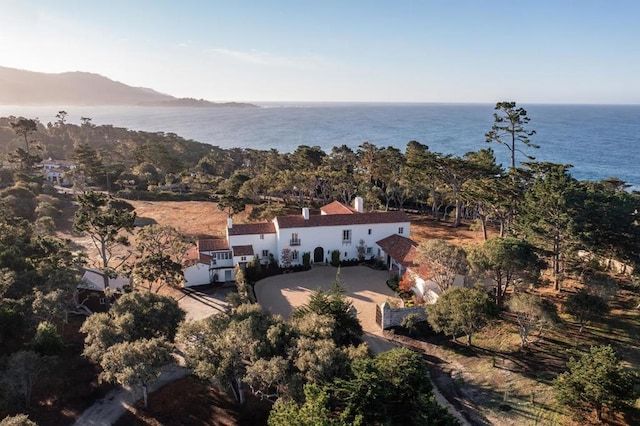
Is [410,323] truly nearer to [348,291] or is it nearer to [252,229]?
[348,291]

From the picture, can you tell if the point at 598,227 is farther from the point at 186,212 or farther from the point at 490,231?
the point at 186,212

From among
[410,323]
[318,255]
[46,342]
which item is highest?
[46,342]

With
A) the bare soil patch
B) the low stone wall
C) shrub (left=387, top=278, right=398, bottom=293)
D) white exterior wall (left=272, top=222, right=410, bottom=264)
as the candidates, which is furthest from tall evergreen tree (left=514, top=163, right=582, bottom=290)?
the bare soil patch

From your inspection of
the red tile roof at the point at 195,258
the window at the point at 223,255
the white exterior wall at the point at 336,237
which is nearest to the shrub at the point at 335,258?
the white exterior wall at the point at 336,237

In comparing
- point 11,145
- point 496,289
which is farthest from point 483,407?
point 11,145

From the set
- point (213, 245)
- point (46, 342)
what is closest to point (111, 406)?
point (46, 342)

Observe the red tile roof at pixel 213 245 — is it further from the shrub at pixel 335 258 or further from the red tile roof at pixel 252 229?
the shrub at pixel 335 258
